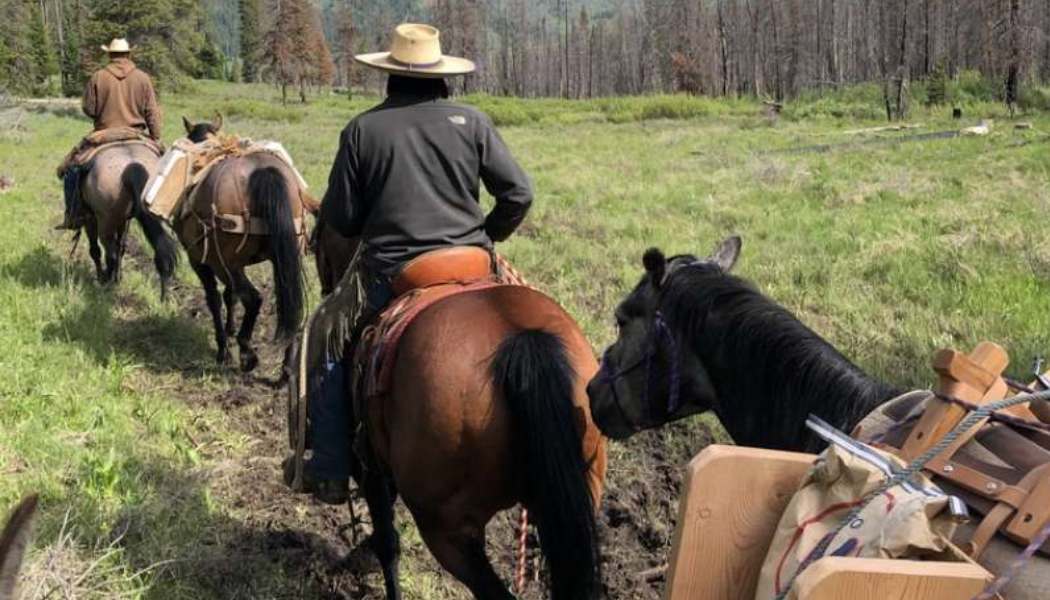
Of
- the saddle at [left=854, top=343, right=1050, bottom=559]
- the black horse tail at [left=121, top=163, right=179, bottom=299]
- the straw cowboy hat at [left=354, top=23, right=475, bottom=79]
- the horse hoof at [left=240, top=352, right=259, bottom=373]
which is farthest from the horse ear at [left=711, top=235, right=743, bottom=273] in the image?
the black horse tail at [left=121, top=163, right=179, bottom=299]

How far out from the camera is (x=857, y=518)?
1.57 meters

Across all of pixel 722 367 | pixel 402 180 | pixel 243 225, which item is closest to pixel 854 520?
pixel 722 367

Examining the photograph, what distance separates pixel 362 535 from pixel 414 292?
5.74 ft

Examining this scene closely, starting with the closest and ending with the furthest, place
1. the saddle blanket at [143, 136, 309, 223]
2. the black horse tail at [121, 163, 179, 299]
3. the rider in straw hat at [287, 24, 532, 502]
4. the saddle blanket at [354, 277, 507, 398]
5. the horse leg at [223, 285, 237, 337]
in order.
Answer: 1. the saddle blanket at [354, 277, 507, 398]
2. the rider in straw hat at [287, 24, 532, 502]
3. the saddle blanket at [143, 136, 309, 223]
4. the horse leg at [223, 285, 237, 337]
5. the black horse tail at [121, 163, 179, 299]

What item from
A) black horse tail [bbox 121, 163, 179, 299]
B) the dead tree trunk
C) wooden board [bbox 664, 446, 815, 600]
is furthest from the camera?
the dead tree trunk

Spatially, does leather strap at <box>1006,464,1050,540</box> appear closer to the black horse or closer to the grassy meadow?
the black horse

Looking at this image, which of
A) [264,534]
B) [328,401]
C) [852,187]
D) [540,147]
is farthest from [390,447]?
[540,147]

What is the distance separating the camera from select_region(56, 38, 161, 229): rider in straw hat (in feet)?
30.1

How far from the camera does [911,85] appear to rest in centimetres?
4356

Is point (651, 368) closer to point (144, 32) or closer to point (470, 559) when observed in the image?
point (470, 559)

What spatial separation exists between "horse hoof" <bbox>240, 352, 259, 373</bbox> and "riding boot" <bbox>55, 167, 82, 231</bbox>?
3.66 meters

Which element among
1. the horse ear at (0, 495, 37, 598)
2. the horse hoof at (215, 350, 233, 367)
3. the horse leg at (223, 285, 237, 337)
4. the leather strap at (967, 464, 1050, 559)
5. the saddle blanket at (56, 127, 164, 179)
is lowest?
the horse hoof at (215, 350, 233, 367)

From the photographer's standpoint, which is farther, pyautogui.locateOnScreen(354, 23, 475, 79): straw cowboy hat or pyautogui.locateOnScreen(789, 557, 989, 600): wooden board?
pyautogui.locateOnScreen(354, 23, 475, 79): straw cowboy hat

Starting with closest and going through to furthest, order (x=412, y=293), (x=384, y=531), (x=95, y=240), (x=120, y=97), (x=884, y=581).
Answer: (x=884, y=581), (x=412, y=293), (x=384, y=531), (x=120, y=97), (x=95, y=240)
